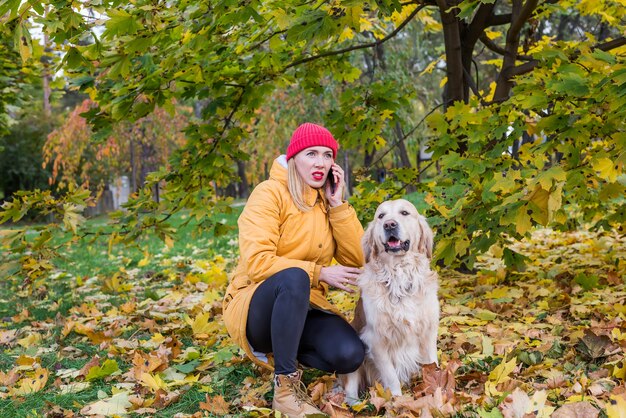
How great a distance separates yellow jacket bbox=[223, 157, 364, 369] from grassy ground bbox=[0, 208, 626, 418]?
0.46 meters

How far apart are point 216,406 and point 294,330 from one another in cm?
54

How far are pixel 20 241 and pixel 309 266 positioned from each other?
8.30 feet

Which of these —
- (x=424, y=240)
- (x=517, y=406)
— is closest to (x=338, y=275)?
(x=424, y=240)

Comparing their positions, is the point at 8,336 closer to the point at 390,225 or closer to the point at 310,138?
the point at 310,138

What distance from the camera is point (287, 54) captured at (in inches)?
205

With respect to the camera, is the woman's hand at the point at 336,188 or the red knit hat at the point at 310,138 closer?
the red knit hat at the point at 310,138

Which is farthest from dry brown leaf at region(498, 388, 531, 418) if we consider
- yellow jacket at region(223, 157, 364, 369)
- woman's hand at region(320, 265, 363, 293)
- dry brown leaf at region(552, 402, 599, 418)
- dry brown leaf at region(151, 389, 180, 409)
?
dry brown leaf at region(151, 389, 180, 409)

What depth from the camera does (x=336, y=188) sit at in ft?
10.1

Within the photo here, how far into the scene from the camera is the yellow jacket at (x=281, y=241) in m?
2.83

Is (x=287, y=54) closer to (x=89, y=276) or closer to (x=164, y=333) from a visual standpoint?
(x=164, y=333)

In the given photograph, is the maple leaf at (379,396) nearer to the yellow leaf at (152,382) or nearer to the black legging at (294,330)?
the black legging at (294,330)

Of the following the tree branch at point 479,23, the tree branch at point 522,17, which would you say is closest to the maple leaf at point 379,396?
the tree branch at point 522,17

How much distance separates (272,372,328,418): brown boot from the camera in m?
2.58

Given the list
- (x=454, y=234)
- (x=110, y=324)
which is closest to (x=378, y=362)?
(x=454, y=234)
